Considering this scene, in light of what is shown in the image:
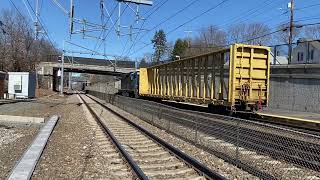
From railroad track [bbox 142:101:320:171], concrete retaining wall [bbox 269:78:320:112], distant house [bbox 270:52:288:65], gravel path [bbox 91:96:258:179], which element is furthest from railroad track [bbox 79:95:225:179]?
distant house [bbox 270:52:288:65]

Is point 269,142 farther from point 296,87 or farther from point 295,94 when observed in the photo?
point 295,94

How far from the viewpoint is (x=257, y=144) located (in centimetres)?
1173

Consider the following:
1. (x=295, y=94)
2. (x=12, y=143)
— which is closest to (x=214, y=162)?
(x=12, y=143)

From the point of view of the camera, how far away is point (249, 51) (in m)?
21.2

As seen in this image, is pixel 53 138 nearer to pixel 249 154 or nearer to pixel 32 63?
pixel 249 154

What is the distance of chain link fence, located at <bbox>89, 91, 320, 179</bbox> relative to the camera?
9727 millimetres

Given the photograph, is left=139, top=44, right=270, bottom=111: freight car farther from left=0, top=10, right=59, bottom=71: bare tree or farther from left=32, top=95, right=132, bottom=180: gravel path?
left=0, top=10, right=59, bottom=71: bare tree

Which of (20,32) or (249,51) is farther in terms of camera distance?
(20,32)

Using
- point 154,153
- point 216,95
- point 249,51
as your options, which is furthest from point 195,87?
point 154,153

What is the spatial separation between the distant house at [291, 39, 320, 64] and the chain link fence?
21.0 m

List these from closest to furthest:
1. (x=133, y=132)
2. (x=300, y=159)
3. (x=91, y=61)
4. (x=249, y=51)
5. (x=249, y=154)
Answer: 1. (x=300, y=159)
2. (x=249, y=154)
3. (x=133, y=132)
4. (x=249, y=51)
5. (x=91, y=61)

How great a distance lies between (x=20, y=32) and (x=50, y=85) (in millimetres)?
30257

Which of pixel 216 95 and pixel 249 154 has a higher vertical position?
pixel 216 95

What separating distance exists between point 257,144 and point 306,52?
26865 mm
